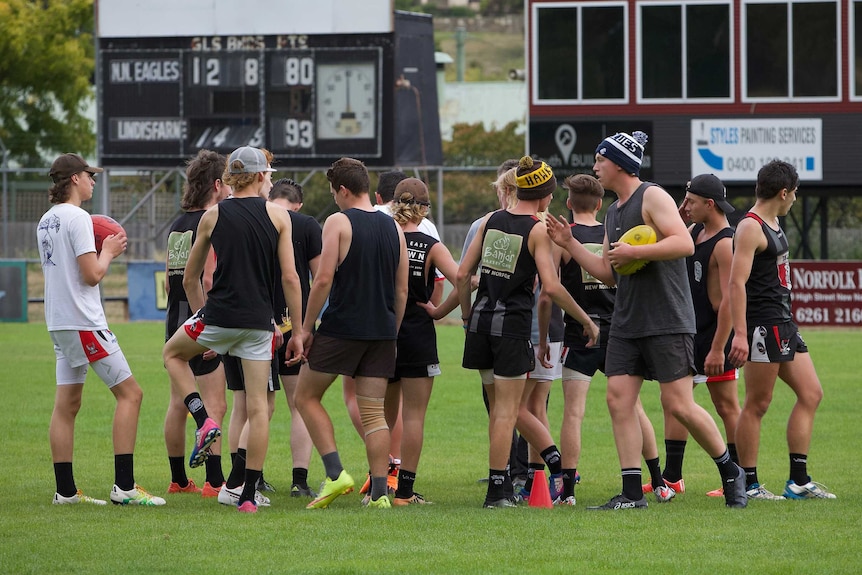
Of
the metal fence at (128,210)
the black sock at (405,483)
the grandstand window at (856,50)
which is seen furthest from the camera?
the metal fence at (128,210)

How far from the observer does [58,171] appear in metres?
7.65

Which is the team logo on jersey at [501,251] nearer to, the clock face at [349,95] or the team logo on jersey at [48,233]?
the team logo on jersey at [48,233]

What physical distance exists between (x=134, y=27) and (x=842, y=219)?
2633cm

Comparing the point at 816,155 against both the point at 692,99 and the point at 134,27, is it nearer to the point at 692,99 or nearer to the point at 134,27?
the point at 692,99

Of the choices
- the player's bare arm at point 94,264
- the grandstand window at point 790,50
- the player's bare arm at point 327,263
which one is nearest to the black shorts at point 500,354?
the player's bare arm at point 327,263

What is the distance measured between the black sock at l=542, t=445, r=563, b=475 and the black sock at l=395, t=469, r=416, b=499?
886 mm

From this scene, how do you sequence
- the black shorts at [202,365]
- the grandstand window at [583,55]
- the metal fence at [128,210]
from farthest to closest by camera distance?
1. the metal fence at [128,210]
2. the grandstand window at [583,55]
3. the black shorts at [202,365]

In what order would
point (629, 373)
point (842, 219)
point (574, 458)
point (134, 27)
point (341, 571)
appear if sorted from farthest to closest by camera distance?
point (842, 219) → point (134, 27) → point (574, 458) → point (629, 373) → point (341, 571)

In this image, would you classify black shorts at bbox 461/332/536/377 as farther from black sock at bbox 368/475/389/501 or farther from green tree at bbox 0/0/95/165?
green tree at bbox 0/0/95/165

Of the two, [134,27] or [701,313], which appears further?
[134,27]

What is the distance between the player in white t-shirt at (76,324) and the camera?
24.7 feet

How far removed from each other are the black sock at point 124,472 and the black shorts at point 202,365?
933 millimetres

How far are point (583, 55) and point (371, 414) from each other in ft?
70.0

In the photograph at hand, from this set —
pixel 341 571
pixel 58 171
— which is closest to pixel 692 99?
pixel 58 171
